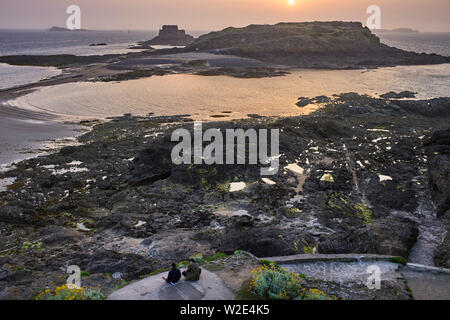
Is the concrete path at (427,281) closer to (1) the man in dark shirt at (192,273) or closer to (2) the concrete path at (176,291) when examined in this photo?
(2) the concrete path at (176,291)

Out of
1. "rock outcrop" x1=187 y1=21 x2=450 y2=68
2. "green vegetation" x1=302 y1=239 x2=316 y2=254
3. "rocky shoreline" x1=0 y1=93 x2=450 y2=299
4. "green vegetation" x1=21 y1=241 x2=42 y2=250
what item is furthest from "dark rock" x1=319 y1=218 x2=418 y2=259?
"rock outcrop" x1=187 y1=21 x2=450 y2=68

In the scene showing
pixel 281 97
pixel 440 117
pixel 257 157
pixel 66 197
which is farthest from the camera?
pixel 281 97

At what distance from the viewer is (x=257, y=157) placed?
82.4 feet

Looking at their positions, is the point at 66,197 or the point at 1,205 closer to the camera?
the point at 1,205

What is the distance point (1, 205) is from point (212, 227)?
462 inches

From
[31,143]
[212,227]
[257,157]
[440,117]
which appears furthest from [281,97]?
[212,227]

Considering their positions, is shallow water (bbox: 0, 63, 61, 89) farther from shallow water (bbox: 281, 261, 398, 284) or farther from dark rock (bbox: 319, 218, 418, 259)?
shallow water (bbox: 281, 261, 398, 284)

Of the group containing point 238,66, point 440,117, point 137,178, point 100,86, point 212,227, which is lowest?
point 212,227

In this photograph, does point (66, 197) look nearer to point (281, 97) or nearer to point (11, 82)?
point (281, 97)

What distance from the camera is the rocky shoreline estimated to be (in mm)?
15000

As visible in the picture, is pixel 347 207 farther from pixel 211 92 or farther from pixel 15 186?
pixel 211 92

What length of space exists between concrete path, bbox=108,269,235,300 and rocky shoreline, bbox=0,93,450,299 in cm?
169

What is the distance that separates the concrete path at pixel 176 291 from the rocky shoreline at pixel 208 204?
169 centimetres
